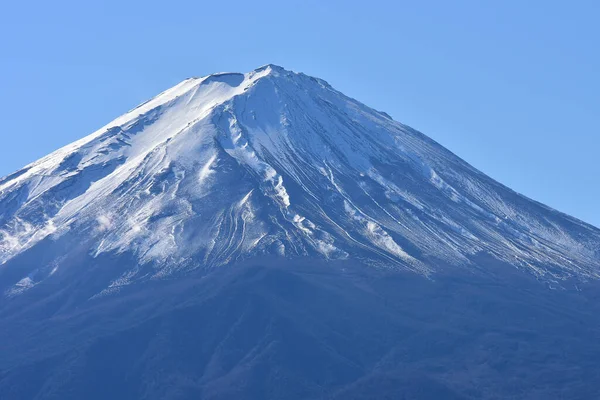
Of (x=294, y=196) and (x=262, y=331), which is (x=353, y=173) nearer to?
(x=294, y=196)

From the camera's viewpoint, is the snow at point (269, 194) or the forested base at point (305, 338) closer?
the forested base at point (305, 338)

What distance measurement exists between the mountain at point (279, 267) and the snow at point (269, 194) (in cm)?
22

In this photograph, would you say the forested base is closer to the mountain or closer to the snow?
the mountain

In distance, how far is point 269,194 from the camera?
369 feet

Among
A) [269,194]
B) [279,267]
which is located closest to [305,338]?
[279,267]

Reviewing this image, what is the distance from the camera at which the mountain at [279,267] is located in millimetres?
89125

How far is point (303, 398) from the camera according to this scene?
279ft

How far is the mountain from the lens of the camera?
89125 millimetres

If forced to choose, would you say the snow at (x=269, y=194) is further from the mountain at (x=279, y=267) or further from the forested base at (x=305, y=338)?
the forested base at (x=305, y=338)

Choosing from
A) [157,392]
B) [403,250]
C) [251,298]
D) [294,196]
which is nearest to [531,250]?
[403,250]

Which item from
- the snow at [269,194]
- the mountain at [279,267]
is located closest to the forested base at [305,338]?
the mountain at [279,267]

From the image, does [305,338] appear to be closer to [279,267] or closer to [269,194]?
[279,267]

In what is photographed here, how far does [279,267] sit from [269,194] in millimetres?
13496

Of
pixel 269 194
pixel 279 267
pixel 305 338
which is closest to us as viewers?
pixel 305 338
